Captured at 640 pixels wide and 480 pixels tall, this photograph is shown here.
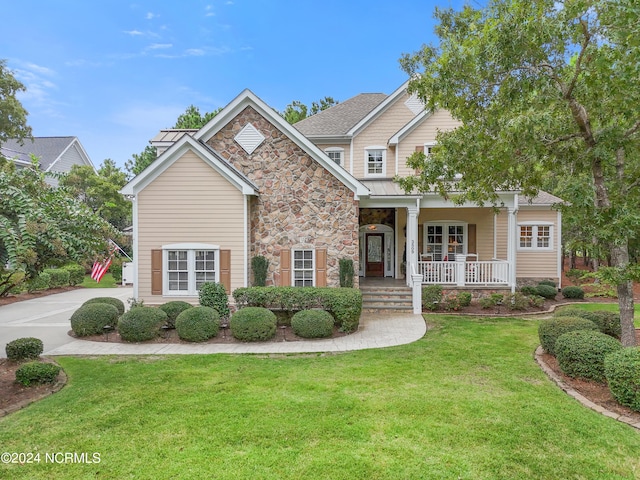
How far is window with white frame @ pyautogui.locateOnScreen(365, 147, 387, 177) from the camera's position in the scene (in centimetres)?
1680

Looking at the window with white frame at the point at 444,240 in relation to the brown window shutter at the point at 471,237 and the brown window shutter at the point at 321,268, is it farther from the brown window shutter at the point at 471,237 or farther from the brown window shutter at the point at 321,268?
the brown window shutter at the point at 321,268

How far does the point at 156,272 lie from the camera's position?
11.5 meters

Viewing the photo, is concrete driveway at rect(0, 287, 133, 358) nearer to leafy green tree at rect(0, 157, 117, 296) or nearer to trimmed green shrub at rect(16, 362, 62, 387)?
trimmed green shrub at rect(16, 362, 62, 387)

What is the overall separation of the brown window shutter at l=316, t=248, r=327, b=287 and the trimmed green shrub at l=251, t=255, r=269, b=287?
1.74 metres

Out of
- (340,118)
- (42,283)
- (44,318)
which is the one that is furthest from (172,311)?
(340,118)

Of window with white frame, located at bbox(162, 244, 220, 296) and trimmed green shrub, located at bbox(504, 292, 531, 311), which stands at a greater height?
window with white frame, located at bbox(162, 244, 220, 296)

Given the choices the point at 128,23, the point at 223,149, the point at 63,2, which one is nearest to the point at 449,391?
the point at 223,149

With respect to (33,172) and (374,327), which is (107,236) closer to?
(33,172)

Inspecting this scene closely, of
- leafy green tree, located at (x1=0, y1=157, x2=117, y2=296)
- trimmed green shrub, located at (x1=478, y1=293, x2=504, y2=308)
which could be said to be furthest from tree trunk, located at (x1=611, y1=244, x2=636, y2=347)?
leafy green tree, located at (x1=0, y1=157, x2=117, y2=296)

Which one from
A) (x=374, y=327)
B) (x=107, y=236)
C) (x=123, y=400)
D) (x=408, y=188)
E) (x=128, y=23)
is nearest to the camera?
(x=123, y=400)

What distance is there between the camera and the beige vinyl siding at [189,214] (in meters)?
11.4

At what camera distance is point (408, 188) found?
8812mm

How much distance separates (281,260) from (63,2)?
12.1 m

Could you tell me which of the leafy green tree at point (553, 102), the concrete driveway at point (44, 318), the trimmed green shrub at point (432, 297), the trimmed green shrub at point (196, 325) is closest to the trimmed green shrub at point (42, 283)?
the concrete driveway at point (44, 318)
